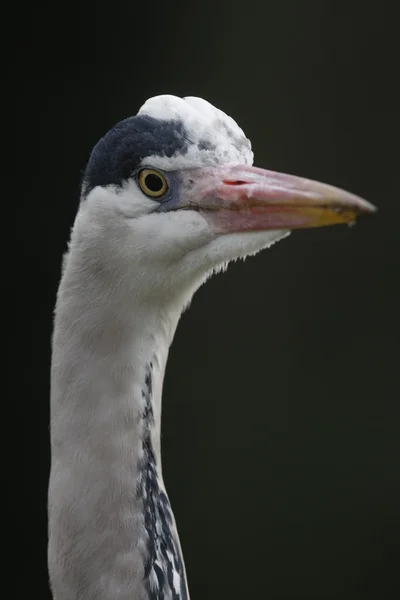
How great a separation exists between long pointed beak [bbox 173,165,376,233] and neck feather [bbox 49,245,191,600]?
0.18 meters

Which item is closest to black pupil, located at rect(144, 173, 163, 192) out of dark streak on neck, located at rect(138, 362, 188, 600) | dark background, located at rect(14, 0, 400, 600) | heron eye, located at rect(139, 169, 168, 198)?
heron eye, located at rect(139, 169, 168, 198)

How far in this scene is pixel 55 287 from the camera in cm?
298

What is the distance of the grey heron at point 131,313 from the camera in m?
1.36

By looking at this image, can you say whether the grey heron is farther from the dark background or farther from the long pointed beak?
the dark background

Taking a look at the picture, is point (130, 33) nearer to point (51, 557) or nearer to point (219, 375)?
point (219, 375)

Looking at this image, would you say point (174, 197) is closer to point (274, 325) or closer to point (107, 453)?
point (107, 453)

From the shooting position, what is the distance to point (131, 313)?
1.42 meters

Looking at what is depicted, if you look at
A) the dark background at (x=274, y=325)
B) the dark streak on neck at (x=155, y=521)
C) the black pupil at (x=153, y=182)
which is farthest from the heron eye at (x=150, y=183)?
the dark background at (x=274, y=325)

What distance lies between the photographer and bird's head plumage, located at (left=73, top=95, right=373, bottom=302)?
53.0 inches

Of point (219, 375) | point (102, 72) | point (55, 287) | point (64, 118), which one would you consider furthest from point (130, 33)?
point (219, 375)

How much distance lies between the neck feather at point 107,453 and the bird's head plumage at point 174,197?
6 cm

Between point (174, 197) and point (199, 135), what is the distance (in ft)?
0.31

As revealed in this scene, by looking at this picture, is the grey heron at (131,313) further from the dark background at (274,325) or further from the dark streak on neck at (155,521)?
the dark background at (274,325)

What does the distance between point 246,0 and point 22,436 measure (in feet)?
5.22
